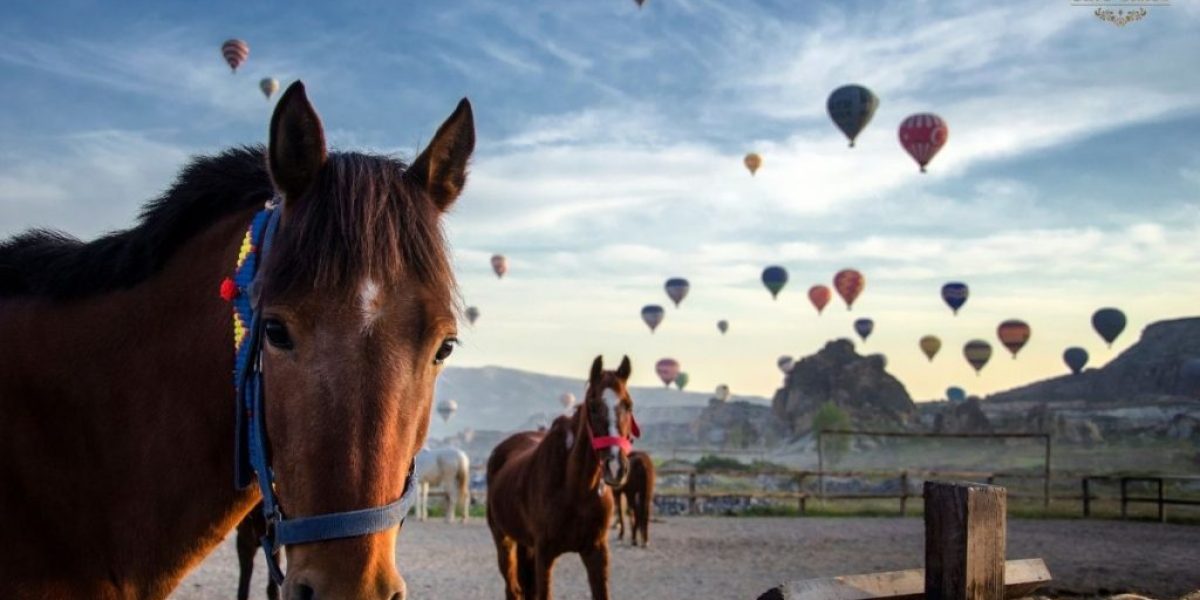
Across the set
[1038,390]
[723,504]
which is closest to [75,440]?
[723,504]

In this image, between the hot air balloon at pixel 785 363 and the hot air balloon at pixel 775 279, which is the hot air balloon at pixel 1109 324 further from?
the hot air balloon at pixel 785 363

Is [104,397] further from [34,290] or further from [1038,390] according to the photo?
[1038,390]

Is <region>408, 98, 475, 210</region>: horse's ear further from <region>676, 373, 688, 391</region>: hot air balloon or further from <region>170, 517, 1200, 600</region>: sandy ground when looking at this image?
<region>676, 373, 688, 391</region>: hot air balloon

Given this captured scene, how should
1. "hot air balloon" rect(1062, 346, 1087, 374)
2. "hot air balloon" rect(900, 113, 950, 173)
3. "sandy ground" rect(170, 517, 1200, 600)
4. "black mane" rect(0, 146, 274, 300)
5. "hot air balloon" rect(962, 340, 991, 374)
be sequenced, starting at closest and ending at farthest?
"black mane" rect(0, 146, 274, 300), "sandy ground" rect(170, 517, 1200, 600), "hot air balloon" rect(900, 113, 950, 173), "hot air balloon" rect(962, 340, 991, 374), "hot air balloon" rect(1062, 346, 1087, 374)

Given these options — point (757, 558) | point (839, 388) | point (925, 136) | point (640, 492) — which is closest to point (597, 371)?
point (757, 558)

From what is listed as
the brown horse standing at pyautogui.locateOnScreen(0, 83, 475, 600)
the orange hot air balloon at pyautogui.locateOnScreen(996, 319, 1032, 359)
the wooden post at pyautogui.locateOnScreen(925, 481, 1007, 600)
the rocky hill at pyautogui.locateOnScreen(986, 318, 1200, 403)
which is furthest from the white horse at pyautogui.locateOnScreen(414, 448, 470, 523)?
the rocky hill at pyautogui.locateOnScreen(986, 318, 1200, 403)

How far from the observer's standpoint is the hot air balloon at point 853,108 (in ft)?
155

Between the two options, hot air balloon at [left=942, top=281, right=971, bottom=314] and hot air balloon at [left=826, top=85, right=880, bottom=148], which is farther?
hot air balloon at [left=942, top=281, right=971, bottom=314]

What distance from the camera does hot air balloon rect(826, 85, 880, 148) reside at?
155ft

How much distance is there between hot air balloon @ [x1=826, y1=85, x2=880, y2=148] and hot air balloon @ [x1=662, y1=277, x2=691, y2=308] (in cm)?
2281

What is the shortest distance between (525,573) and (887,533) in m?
14.4

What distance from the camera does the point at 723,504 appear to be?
28.2m

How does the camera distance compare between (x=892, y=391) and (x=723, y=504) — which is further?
(x=892, y=391)

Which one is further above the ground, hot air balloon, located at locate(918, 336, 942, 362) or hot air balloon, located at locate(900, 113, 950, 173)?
hot air balloon, located at locate(900, 113, 950, 173)
